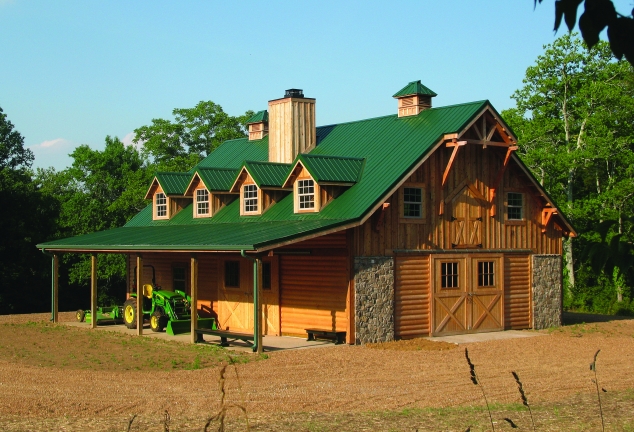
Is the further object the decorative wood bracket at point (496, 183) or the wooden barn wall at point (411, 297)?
the decorative wood bracket at point (496, 183)

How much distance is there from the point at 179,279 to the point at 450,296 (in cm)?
1027

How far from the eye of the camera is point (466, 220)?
925 inches

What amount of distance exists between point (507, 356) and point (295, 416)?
8.52 meters

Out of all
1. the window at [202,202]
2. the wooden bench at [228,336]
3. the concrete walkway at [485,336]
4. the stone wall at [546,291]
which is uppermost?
the window at [202,202]

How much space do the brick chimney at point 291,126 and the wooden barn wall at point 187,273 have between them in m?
4.40

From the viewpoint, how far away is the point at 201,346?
2045 centimetres

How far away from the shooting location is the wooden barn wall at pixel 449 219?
21.5m

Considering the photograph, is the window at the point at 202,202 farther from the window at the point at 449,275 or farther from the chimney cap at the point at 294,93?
the window at the point at 449,275

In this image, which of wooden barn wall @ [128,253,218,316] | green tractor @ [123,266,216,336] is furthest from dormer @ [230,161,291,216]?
green tractor @ [123,266,216,336]

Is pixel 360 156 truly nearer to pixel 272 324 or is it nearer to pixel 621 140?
pixel 272 324

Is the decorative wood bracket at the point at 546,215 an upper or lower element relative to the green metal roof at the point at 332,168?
lower

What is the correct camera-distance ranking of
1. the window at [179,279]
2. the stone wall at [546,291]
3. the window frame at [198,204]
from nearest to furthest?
the stone wall at [546,291], the window frame at [198,204], the window at [179,279]

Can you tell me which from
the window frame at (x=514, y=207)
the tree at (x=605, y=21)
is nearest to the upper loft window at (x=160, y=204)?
the window frame at (x=514, y=207)

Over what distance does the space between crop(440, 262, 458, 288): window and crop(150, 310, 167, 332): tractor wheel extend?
27.3ft
